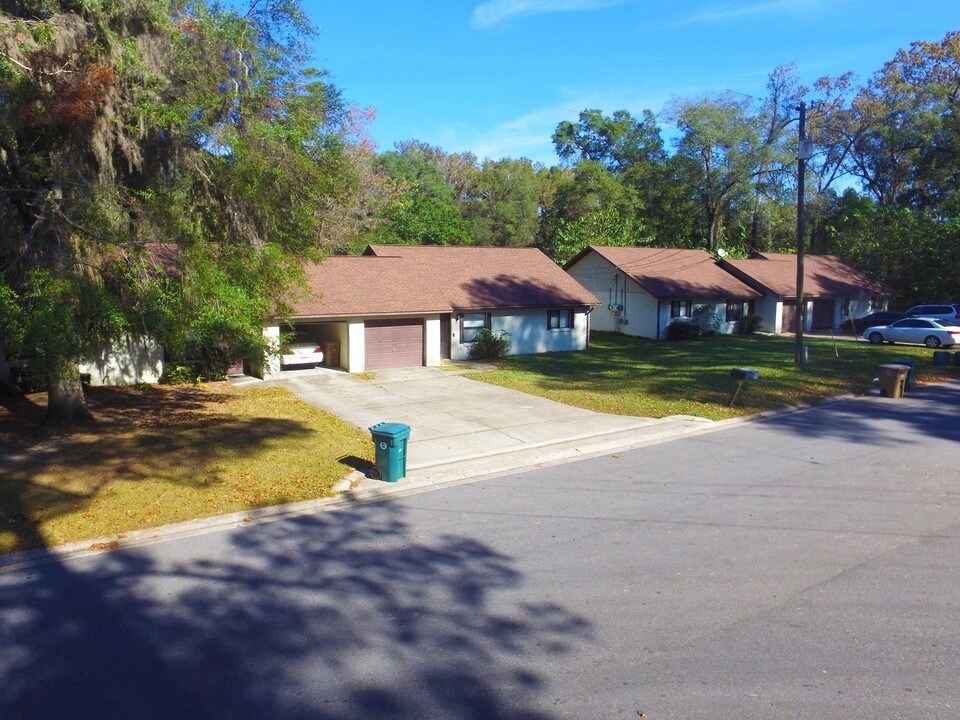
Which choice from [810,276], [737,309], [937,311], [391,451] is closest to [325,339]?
[391,451]

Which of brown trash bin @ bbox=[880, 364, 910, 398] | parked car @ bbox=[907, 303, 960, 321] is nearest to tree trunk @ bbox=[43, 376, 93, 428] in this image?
brown trash bin @ bbox=[880, 364, 910, 398]

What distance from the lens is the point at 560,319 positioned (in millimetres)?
30891

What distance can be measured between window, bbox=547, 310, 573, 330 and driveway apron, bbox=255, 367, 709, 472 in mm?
8302

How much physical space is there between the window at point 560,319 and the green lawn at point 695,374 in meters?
1.59

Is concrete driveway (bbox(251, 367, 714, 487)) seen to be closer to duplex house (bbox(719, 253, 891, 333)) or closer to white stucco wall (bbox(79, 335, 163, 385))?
white stucco wall (bbox(79, 335, 163, 385))

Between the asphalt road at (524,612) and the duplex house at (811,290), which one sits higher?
the duplex house at (811,290)

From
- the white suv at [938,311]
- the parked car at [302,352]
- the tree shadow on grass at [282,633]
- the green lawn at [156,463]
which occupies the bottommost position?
the tree shadow on grass at [282,633]

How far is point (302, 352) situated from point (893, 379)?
A: 60.2 feet

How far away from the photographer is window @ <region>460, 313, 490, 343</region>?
1095 inches

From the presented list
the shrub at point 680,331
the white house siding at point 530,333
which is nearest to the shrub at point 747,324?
the shrub at point 680,331

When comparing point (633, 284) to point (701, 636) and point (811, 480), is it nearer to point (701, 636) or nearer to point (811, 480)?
point (811, 480)

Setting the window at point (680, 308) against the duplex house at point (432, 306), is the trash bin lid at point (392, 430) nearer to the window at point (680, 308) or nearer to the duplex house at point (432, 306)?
the duplex house at point (432, 306)

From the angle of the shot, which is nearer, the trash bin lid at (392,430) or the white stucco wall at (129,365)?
the trash bin lid at (392,430)

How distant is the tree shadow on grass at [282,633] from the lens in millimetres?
5301
